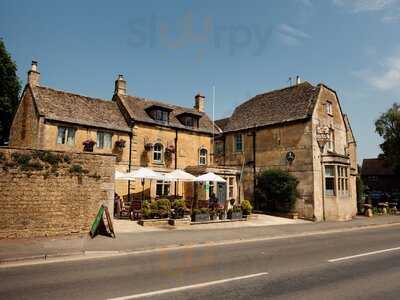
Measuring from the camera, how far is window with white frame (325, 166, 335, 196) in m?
25.3

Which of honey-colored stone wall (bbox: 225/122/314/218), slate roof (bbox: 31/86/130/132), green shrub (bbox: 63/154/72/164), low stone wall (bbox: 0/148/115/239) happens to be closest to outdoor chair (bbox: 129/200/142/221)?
low stone wall (bbox: 0/148/115/239)

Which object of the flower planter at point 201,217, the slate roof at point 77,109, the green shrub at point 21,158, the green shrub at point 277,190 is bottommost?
the flower planter at point 201,217

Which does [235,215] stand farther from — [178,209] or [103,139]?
[103,139]

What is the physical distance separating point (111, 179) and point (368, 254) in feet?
37.3

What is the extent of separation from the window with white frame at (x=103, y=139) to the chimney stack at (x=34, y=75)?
6.34 meters

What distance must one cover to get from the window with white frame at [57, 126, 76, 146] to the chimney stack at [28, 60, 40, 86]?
491cm

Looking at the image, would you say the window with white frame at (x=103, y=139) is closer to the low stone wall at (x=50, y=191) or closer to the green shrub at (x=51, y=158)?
the low stone wall at (x=50, y=191)

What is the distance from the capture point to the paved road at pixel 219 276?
21.0 ft

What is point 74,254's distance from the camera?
34.2 ft

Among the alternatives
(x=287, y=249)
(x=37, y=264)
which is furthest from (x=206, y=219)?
(x=37, y=264)

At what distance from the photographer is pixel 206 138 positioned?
3086 centimetres

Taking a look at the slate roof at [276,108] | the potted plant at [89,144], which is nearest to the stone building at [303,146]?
the slate roof at [276,108]

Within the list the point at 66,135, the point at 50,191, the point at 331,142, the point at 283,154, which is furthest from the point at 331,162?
the point at 50,191

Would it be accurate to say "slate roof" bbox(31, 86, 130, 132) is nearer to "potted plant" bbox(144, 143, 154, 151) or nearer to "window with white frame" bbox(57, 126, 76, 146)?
"window with white frame" bbox(57, 126, 76, 146)
